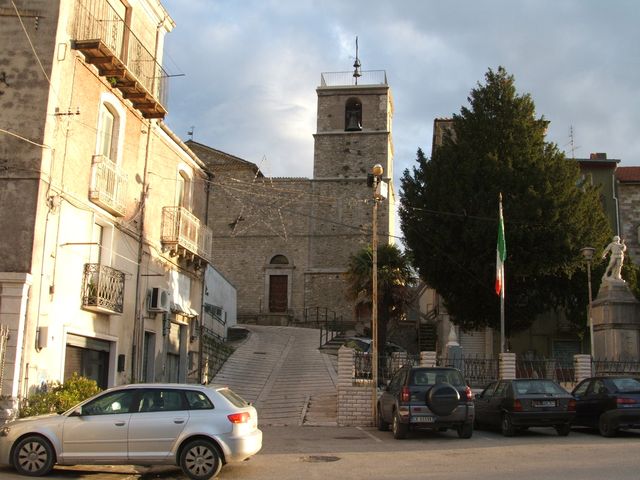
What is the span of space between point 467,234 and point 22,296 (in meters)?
18.0

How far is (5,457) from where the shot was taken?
31.9 feet

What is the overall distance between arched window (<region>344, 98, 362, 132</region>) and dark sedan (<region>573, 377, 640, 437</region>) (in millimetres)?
36996

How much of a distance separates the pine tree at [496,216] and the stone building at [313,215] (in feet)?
62.1

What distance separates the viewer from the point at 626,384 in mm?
14383

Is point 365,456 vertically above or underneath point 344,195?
underneath

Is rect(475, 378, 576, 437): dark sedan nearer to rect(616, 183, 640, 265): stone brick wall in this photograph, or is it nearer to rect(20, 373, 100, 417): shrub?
rect(20, 373, 100, 417): shrub

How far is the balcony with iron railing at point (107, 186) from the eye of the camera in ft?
52.3

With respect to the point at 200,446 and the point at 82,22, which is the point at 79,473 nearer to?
the point at 200,446

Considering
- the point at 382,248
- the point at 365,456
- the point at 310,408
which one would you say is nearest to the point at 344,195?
the point at 382,248

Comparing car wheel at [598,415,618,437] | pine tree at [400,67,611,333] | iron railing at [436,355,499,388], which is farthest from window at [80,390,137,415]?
pine tree at [400,67,611,333]

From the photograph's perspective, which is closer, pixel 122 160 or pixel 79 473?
pixel 79 473

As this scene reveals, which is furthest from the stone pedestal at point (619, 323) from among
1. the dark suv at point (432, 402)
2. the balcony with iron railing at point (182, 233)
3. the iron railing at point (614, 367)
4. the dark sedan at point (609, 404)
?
the balcony with iron railing at point (182, 233)

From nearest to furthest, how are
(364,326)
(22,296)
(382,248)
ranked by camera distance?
(22,296), (382,248), (364,326)

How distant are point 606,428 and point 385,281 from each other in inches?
677
